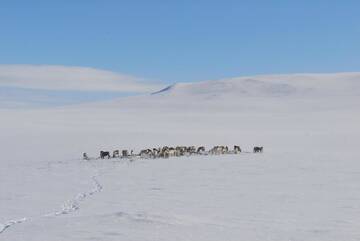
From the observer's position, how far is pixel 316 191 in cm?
1270

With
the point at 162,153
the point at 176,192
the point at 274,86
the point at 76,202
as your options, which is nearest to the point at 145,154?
the point at 162,153

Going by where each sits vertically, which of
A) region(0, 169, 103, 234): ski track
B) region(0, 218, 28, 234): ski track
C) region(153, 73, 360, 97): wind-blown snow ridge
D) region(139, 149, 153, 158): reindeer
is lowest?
region(0, 218, 28, 234): ski track

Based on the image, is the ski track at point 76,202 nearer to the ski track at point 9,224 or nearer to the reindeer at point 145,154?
the ski track at point 9,224

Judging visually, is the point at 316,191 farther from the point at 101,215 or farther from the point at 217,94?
the point at 217,94

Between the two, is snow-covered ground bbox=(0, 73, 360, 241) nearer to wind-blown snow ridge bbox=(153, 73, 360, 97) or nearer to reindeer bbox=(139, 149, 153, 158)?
reindeer bbox=(139, 149, 153, 158)

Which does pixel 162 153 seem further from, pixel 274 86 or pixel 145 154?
pixel 274 86

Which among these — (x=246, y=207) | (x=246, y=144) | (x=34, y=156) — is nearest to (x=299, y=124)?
(x=246, y=144)

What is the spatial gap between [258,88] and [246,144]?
69.7 m

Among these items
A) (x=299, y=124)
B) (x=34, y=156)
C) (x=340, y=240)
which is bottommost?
(x=340, y=240)

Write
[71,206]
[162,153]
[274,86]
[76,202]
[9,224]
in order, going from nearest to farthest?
[9,224]
[71,206]
[76,202]
[162,153]
[274,86]

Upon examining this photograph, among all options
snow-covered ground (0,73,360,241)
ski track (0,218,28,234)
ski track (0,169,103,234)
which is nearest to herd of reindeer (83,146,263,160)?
snow-covered ground (0,73,360,241)

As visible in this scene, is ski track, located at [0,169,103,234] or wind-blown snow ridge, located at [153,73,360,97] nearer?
ski track, located at [0,169,103,234]

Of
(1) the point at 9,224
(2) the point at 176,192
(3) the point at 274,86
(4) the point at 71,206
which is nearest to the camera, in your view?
(1) the point at 9,224

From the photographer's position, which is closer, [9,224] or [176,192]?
[9,224]
